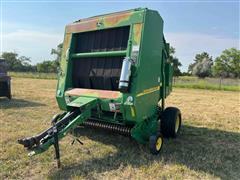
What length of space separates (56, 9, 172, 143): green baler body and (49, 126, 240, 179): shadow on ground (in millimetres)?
402

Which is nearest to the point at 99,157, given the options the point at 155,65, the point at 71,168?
the point at 71,168

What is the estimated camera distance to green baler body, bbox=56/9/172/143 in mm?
4047

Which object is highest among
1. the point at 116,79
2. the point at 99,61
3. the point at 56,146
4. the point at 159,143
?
the point at 99,61

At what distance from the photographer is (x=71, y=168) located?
3578mm

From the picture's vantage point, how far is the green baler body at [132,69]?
13.3 ft

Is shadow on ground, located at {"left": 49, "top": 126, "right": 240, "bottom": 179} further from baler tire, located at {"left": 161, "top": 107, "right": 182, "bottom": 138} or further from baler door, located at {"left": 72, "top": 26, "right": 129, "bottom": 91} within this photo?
baler door, located at {"left": 72, "top": 26, "right": 129, "bottom": 91}

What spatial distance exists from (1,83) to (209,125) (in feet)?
25.7

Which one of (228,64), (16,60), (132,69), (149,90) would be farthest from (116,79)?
(16,60)

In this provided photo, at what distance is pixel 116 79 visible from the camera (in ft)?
14.5

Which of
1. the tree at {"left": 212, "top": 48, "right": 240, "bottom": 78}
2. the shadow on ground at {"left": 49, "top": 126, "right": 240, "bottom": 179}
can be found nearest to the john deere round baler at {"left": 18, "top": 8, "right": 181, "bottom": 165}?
the shadow on ground at {"left": 49, "top": 126, "right": 240, "bottom": 179}

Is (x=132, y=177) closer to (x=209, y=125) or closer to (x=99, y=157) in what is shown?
(x=99, y=157)

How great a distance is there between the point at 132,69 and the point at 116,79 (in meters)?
0.51

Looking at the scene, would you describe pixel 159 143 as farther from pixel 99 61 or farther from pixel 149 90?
pixel 99 61

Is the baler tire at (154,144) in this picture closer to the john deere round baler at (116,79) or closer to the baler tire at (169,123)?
the john deere round baler at (116,79)
